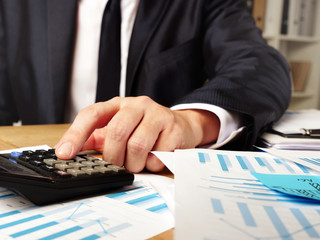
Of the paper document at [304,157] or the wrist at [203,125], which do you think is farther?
the wrist at [203,125]

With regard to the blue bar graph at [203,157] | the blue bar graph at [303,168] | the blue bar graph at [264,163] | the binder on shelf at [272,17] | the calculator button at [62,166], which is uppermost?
the binder on shelf at [272,17]

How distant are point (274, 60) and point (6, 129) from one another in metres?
0.56

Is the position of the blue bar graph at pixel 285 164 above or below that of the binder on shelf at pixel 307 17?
below

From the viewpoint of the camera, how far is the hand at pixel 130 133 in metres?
0.40

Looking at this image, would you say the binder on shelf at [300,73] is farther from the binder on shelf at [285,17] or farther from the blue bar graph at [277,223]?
the blue bar graph at [277,223]

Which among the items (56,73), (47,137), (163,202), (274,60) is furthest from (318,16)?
(163,202)

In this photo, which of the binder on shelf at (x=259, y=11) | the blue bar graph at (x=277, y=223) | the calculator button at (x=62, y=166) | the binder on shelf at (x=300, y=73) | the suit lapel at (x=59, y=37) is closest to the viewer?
the blue bar graph at (x=277, y=223)

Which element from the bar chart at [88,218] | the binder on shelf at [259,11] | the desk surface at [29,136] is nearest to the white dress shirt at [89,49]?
the desk surface at [29,136]

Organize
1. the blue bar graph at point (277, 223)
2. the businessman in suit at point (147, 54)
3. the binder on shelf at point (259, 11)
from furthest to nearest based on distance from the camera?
the binder on shelf at point (259, 11), the businessman in suit at point (147, 54), the blue bar graph at point (277, 223)

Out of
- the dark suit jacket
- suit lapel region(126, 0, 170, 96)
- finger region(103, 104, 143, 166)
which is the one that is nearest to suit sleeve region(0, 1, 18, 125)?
the dark suit jacket

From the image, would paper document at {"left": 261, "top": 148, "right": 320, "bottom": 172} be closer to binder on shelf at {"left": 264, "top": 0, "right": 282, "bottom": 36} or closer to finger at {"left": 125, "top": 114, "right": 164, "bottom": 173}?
finger at {"left": 125, "top": 114, "right": 164, "bottom": 173}

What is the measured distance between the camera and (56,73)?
891mm

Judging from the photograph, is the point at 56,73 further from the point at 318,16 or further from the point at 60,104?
the point at 318,16

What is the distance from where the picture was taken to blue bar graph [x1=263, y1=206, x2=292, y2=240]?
8.7 inches
